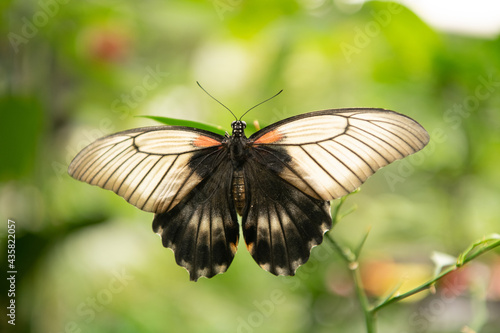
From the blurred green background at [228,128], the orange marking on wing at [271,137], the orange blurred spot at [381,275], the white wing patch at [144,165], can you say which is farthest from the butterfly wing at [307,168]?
the orange blurred spot at [381,275]

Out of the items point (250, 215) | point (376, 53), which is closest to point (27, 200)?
point (250, 215)

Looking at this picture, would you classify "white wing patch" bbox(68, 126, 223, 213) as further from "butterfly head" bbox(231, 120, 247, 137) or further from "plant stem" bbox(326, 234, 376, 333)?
"plant stem" bbox(326, 234, 376, 333)

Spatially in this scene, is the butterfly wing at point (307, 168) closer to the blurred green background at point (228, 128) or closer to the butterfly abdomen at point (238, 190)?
the butterfly abdomen at point (238, 190)

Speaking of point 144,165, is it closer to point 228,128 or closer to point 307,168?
point 307,168

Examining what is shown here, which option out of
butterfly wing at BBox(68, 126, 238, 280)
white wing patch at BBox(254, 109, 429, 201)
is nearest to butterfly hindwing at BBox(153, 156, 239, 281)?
butterfly wing at BBox(68, 126, 238, 280)

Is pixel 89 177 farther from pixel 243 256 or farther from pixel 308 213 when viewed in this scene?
pixel 243 256

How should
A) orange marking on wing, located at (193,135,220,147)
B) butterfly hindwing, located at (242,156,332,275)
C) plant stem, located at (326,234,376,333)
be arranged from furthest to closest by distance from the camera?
1. orange marking on wing, located at (193,135,220,147)
2. butterfly hindwing, located at (242,156,332,275)
3. plant stem, located at (326,234,376,333)
